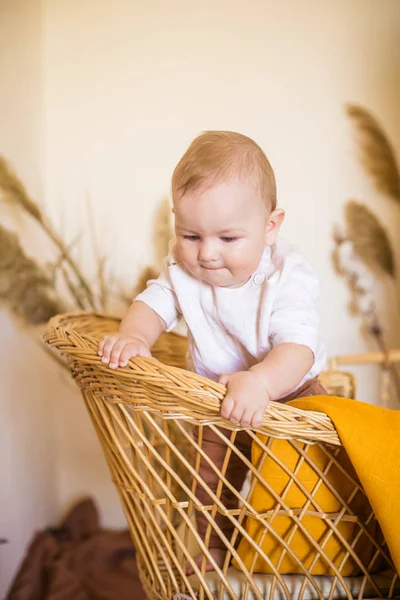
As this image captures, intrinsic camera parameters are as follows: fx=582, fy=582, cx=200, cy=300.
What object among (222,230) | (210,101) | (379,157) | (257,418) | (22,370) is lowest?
(22,370)

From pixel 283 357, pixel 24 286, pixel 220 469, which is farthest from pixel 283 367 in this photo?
pixel 24 286

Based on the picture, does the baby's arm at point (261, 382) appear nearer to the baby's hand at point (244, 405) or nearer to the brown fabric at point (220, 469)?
the baby's hand at point (244, 405)

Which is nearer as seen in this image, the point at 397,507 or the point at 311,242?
the point at 397,507

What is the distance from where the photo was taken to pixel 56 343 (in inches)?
29.2

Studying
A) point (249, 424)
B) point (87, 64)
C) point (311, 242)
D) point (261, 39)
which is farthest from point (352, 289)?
point (249, 424)

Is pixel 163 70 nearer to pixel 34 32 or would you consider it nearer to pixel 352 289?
pixel 34 32

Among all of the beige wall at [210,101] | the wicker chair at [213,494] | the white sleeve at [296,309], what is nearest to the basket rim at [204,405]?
the wicker chair at [213,494]

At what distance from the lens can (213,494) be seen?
2.06ft

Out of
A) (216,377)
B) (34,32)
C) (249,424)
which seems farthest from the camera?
(34,32)

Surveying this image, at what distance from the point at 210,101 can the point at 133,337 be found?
3.15 feet

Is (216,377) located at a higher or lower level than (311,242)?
lower

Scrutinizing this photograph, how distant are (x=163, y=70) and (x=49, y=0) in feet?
1.16

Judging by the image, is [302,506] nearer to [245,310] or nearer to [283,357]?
[283,357]

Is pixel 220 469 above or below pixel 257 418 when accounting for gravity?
below
